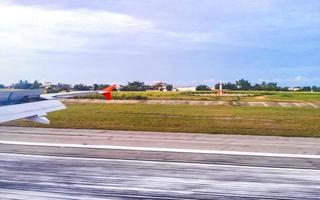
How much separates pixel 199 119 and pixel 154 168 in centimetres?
1245

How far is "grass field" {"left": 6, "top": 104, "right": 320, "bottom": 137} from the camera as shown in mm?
18906

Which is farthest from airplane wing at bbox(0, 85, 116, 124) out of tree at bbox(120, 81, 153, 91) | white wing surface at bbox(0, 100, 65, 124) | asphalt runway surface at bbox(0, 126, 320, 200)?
tree at bbox(120, 81, 153, 91)

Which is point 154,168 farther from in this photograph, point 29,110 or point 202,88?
point 202,88

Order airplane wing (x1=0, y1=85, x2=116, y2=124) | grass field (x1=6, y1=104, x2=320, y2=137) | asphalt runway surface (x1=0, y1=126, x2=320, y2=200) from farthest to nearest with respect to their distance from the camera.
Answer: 1. grass field (x1=6, y1=104, x2=320, y2=137)
2. asphalt runway surface (x1=0, y1=126, x2=320, y2=200)
3. airplane wing (x1=0, y1=85, x2=116, y2=124)

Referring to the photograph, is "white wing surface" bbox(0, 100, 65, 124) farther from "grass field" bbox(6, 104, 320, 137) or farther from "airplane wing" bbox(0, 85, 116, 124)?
"grass field" bbox(6, 104, 320, 137)

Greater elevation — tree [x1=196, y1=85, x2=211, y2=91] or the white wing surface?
tree [x1=196, y1=85, x2=211, y2=91]

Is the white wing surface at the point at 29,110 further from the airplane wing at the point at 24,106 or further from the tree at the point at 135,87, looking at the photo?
the tree at the point at 135,87

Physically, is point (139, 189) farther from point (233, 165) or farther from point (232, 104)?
point (232, 104)

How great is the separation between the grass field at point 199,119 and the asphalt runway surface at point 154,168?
2755 mm

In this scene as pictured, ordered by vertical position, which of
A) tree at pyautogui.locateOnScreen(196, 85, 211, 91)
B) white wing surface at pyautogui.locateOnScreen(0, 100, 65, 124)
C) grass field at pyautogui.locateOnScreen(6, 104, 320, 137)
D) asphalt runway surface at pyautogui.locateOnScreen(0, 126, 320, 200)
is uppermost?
tree at pyautogui.locateOnScreen(196, 85, 211, 91)

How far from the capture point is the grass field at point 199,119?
18906mm

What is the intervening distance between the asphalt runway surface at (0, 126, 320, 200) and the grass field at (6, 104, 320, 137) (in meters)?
2.75

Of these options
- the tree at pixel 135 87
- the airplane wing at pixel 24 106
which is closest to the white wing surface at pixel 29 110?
the airplane wing at pixel 24 106

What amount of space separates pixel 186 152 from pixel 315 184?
4780 mm
